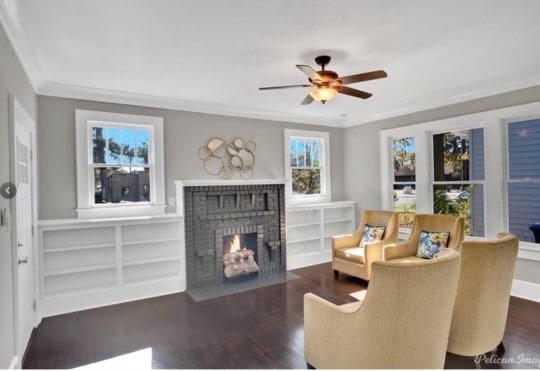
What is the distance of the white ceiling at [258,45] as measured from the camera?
87.7 inches

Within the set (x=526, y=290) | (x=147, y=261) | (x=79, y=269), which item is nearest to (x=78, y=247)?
(x=79, y=269)

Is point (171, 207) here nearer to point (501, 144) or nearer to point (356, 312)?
point (356, 312)

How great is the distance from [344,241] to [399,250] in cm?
89

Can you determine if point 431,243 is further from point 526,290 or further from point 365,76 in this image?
point 365,76

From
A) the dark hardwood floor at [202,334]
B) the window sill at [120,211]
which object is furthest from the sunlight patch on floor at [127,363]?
the window sill at [120,211]

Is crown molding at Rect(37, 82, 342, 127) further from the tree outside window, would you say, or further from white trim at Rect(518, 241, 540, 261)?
white trim at Rect(518, 241, 540, 261)

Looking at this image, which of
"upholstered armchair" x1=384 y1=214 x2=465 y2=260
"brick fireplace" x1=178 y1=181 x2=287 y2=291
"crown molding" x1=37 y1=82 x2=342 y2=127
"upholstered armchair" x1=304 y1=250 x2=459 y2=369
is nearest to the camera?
"upholstered armchair" x1=304 y1=250 x2=459 y2=369

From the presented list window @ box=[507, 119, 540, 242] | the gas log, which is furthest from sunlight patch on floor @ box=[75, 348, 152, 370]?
window @ box=[507, 119, 540, 242]

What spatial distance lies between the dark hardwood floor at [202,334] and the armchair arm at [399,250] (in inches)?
Answer: 26.4

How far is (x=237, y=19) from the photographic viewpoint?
235cm

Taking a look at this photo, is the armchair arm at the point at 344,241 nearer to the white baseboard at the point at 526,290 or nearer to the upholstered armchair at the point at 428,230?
the upholstered armchair at the point at 428,230

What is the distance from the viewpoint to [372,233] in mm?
4871

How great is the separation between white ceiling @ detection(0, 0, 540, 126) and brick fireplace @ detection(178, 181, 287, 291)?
1.43 m

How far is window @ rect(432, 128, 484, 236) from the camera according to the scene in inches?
177
